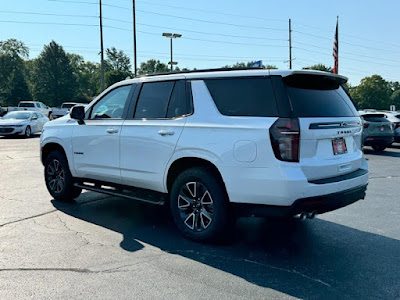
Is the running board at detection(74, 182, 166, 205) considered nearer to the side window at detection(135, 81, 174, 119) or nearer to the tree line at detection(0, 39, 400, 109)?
the side window at detection(135, 81, 174, 119)

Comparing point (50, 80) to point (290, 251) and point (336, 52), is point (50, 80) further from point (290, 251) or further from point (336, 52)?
point (290, 251)

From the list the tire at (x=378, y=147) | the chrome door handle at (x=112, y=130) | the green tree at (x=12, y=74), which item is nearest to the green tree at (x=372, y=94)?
the green tree at (x=12, y=74)

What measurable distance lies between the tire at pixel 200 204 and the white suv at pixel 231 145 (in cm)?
1

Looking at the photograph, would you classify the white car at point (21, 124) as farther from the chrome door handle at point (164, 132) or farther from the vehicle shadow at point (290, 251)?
the chrome door handle at point (164, 132)

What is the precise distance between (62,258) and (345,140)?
3.34m

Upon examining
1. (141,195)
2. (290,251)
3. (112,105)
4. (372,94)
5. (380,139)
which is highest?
(372,94)

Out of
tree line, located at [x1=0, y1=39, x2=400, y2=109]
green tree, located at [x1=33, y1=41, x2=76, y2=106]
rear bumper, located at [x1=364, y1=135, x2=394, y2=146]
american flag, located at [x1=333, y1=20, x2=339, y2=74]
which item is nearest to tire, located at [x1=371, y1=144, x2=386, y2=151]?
rear bumper, located at [x1=364, y1=135, x2=394, y2=146]

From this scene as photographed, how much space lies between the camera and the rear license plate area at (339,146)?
4129 mm

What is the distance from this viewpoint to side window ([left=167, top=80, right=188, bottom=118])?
15.4 ft

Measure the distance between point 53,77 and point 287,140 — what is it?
287ft

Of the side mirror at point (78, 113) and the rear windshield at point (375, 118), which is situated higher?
the side mirror at point (78, 113)

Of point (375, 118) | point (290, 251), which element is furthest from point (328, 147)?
point (375, 118)

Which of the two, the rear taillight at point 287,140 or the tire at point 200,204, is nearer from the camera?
the rear taillight at point 287,140

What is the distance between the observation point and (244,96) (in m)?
4.18
